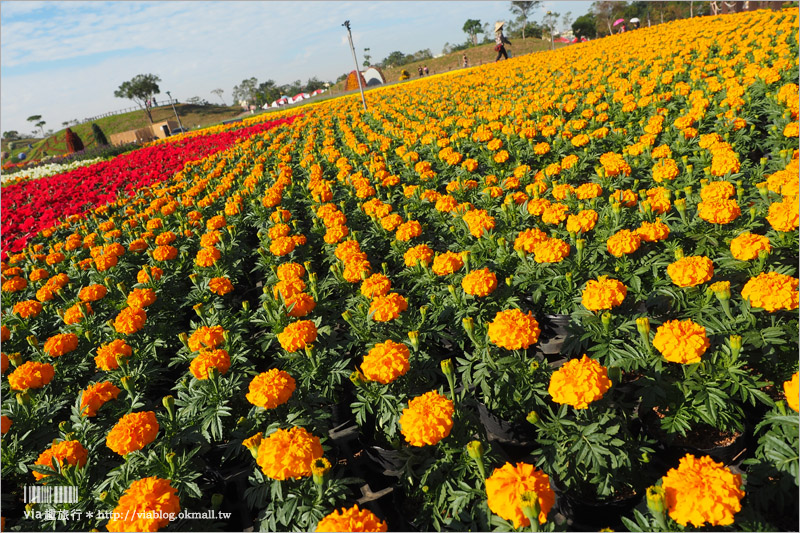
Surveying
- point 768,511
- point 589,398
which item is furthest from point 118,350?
point 768,511

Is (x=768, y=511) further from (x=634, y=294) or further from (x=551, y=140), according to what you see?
(x=551, y=140)

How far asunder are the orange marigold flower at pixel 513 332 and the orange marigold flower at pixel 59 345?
12.0 ft

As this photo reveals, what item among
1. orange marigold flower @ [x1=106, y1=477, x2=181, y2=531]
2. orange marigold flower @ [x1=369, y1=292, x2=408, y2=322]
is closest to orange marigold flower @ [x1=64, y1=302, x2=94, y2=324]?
orange marigold flower @ [x1=106, y1=477, x2=181, y2=531]

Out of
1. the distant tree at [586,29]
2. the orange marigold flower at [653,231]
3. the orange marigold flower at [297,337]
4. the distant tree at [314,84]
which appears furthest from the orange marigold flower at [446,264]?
the distant tree at [314,84]

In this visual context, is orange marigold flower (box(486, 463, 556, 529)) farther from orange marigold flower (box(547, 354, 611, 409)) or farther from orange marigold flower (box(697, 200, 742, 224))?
orange marigold flower (box(697, 200, 742, 224))

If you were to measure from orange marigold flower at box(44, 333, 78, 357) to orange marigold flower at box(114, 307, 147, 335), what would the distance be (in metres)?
0.40

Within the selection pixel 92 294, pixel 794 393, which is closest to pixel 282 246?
pixel 92 294

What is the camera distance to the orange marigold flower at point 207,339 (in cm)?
298

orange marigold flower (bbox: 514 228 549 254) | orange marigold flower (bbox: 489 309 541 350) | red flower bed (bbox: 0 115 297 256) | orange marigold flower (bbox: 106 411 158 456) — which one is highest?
red flower bed (bbox: 0 115 297 256)

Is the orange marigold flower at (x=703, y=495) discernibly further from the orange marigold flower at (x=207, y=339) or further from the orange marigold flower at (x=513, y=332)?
Result: the orange marigold flower at (x=207, y=339)

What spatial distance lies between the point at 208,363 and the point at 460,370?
1.72 metres

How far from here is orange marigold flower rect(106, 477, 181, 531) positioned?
1.80 metres

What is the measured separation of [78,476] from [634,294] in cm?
390

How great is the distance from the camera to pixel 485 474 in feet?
6.48
